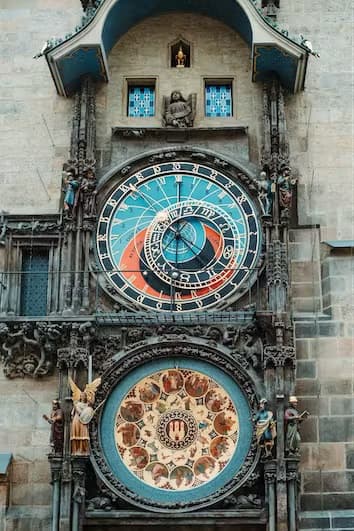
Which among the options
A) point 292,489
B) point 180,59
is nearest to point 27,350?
point 292,489

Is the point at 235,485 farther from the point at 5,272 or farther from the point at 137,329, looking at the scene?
the point at 5,272

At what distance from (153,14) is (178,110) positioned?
5.17ft

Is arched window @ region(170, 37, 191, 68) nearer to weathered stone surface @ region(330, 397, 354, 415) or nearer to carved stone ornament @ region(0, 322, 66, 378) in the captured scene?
carved stone ornament @ region(0, 322, 66, 378)

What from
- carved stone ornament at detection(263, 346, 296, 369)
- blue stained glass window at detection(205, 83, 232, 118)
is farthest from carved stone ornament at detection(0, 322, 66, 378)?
blue stained glass window at detection(205, 83, 232, 118)

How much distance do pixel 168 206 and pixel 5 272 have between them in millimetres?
2208

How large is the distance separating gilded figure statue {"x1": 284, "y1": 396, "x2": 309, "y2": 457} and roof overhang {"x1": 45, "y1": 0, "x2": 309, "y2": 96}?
4476mm

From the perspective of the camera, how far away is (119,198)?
47.8 feet

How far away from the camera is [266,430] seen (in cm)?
1286

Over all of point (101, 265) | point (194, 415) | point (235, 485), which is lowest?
point (235, 485)

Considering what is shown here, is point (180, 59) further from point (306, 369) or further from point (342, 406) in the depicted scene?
point (342, 406)

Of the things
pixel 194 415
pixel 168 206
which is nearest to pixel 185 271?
pixel 168 206

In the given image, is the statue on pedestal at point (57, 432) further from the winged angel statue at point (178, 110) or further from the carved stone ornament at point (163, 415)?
the winged angel statue at point (178, 110)

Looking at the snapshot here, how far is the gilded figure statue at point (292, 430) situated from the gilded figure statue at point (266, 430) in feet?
0.52

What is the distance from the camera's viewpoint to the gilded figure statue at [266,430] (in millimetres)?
12828
